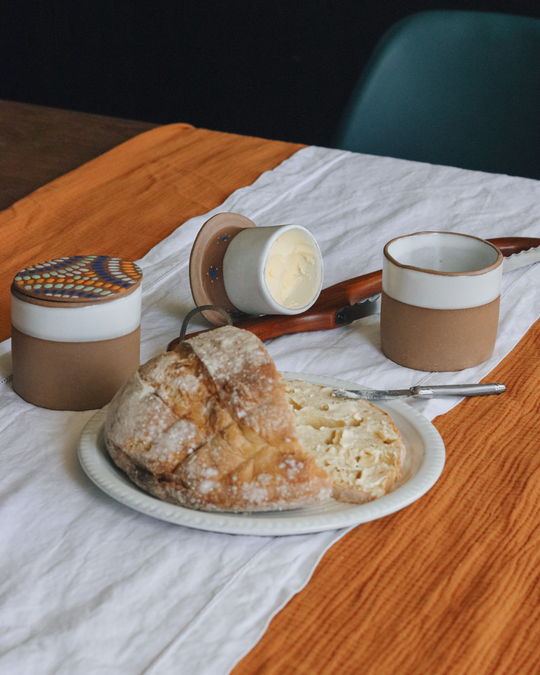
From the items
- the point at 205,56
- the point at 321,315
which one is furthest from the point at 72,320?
the point at 205,56

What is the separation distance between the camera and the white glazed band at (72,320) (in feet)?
2.29

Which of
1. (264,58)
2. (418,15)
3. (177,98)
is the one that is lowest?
(177,98)

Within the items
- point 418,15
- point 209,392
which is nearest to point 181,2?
point 418,15

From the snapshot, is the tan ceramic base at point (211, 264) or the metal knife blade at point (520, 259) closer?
the tan ceramic base at point (211, 264)

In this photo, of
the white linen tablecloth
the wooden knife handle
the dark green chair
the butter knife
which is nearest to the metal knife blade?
the white linen tablecloth

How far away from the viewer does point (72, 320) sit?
70 cm

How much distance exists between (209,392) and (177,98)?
3.11m

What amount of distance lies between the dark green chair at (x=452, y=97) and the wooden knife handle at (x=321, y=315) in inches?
39.6

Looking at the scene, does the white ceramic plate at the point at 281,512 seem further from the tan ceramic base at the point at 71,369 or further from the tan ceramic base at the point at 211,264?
the tan ceramic base at the point at 211,264

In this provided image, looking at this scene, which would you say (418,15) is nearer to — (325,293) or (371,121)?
(371,121)

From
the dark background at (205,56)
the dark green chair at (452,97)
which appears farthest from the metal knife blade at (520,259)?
the dark background at (205,56)

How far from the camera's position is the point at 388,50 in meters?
1.89

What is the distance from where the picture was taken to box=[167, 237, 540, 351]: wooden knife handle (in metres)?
0.91

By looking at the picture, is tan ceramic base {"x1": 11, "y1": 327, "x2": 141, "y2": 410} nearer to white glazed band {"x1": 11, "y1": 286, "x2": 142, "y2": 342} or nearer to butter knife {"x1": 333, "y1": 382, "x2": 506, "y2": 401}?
white glazed band {"x1": 11, "y1": 286, "x2": 142, "y2": 342}
